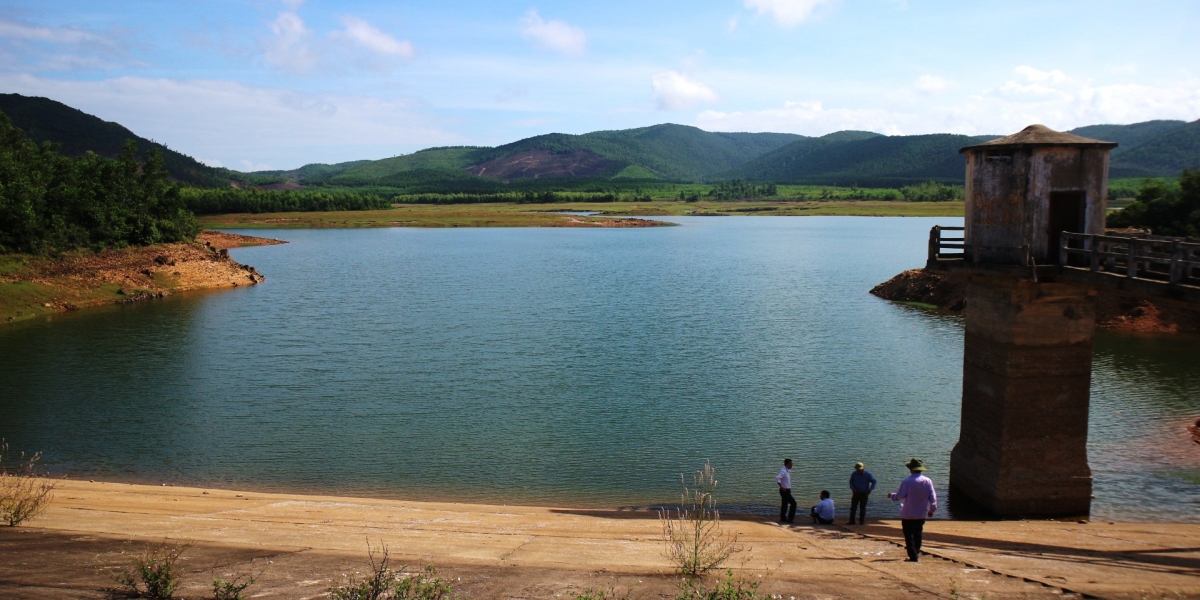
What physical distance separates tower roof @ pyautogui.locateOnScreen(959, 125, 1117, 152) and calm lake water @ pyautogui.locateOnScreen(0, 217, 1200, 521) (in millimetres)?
8087

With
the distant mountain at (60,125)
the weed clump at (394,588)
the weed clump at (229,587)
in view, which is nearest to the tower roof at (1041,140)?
the weed clump at (394,588)

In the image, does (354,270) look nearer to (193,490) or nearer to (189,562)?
(193,490)

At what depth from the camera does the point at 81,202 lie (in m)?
60.5

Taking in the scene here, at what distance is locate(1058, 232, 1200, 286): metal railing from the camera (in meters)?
14.6

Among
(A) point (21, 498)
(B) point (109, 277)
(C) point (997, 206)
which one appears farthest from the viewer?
(B) point (109, 277)

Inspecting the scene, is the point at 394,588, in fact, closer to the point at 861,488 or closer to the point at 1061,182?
the point at 861,488

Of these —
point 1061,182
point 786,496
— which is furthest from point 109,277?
point 1061,182

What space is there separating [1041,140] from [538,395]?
1785cm

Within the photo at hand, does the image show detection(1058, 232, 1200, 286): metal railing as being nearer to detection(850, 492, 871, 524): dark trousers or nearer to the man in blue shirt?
the man in blue shirt

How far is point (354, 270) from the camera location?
75.2 metres

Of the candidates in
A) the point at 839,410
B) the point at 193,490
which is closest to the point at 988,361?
the point at 839,410

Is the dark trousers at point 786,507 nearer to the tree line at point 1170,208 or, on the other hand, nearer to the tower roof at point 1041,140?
the tower roof at point 1041,140

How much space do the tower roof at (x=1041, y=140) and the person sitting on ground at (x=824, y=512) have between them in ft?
26.4

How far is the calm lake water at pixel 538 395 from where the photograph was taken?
21297 mm
